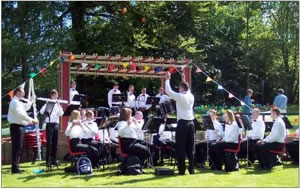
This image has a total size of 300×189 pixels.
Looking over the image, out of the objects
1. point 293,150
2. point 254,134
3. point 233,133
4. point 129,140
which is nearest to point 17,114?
point 129,140

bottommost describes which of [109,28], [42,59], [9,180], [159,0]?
[9,180]

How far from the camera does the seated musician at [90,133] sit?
11039mm

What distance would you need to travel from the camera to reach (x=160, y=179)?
9508 mm

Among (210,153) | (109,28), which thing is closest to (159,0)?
(109,28)

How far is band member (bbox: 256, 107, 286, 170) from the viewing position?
10.8m

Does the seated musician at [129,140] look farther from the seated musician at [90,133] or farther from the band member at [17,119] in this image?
the band member at [17,119]

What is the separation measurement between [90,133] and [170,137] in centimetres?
226

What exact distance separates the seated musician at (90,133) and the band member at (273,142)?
3.83 m

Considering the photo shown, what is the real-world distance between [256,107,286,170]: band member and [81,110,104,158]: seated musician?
3.83 metres

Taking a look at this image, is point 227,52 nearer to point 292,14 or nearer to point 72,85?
point 292,14

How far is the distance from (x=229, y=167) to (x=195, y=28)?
18781mm

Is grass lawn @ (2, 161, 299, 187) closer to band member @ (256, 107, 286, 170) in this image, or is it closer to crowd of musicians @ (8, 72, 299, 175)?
band member @ (256, 107, 286, 170)

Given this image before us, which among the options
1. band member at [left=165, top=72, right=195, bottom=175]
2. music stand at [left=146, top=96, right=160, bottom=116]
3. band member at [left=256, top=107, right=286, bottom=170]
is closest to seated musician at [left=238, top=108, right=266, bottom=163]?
band member at [left=256, top=107, right=286, bottom=170]

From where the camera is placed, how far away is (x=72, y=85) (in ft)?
49.8
